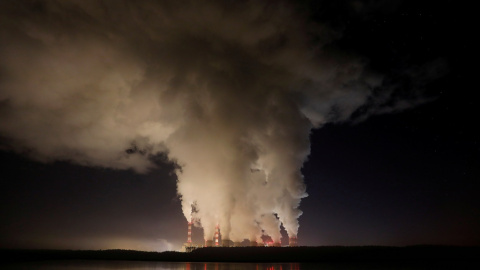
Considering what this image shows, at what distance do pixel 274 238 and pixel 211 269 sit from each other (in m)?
51.1

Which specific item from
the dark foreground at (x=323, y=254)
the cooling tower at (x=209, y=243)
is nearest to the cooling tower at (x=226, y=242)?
the cooling tower at (x=209, y=243)

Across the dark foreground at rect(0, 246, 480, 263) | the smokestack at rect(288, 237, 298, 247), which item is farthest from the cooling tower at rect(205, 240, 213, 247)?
the smokestack at rect(288, 237, 298, 247)

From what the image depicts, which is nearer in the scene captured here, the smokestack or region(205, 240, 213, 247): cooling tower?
the smokestack

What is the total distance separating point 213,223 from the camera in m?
92.4

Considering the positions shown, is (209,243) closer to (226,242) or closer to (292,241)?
(226,242)

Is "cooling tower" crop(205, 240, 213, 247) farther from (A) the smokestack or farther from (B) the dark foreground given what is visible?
(A) the smokestack

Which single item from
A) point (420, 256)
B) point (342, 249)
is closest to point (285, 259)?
point (342, 249)

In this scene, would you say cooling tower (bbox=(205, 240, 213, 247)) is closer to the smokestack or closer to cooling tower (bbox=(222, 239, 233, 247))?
cooling tower (bbox=(222, 239, 233, 247))

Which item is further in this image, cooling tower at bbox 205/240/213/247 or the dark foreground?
cooling tower at bbox 205/240/213/247

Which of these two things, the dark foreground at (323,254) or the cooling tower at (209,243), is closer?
the dark foreground at (323,254)

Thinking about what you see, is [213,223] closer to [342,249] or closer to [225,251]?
[225,251]

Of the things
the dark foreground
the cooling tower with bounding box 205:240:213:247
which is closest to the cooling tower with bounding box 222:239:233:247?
the cooling tower with bounding box 205:240:213:247

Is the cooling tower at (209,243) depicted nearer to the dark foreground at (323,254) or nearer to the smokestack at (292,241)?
the dark foreground at (323,254)

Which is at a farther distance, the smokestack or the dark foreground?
the smokestack
